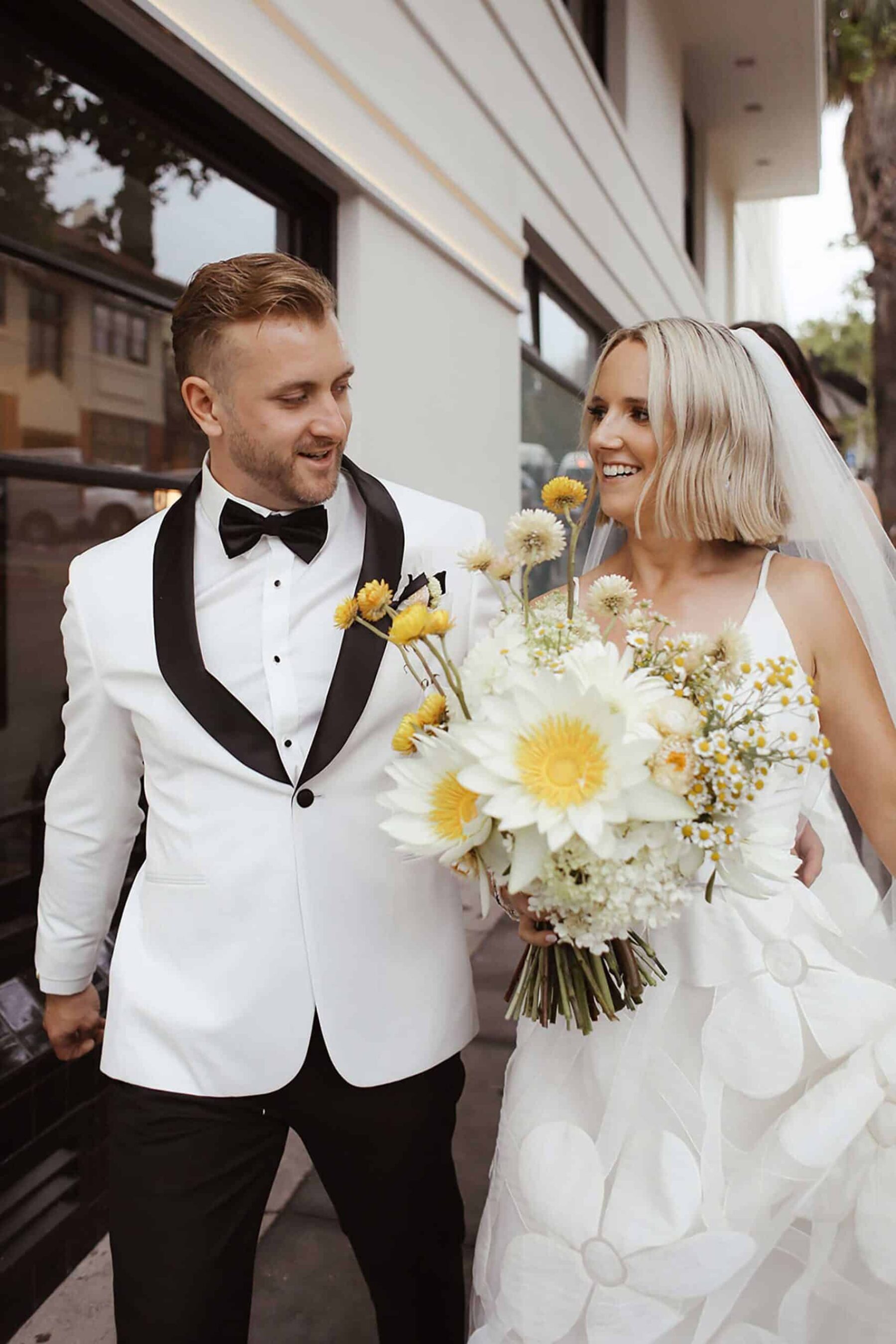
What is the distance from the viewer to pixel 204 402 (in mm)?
1845

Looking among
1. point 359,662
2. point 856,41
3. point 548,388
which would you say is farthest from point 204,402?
point 856,41

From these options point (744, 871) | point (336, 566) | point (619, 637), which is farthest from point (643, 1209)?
point (336, 566)

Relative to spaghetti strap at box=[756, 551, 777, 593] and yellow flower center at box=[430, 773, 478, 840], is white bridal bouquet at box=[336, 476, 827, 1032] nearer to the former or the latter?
yellow flower center at box=[430, 773, 478, 840]

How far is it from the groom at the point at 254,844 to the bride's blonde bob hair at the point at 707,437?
46cm

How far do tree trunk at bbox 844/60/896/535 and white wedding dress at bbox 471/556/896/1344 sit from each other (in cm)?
1091

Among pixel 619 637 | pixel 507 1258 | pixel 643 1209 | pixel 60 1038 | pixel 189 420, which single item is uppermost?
pixel 189 420

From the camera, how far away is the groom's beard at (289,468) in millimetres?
1771

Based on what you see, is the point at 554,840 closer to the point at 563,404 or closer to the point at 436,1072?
the point at 436,1072

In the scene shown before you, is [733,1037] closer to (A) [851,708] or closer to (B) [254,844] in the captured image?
(A) [851,708]

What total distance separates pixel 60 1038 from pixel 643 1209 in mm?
1104

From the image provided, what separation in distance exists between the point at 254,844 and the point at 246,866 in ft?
0.13

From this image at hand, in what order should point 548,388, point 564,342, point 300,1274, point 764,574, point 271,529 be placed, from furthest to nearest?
1. point 564,342
2. point 548,388
3. point 300,1274
4. point 764,574
5. point 271,529

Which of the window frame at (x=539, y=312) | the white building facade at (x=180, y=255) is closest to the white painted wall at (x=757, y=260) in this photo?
the window frame at (x=539, y=312)

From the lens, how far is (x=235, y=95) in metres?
3.25
